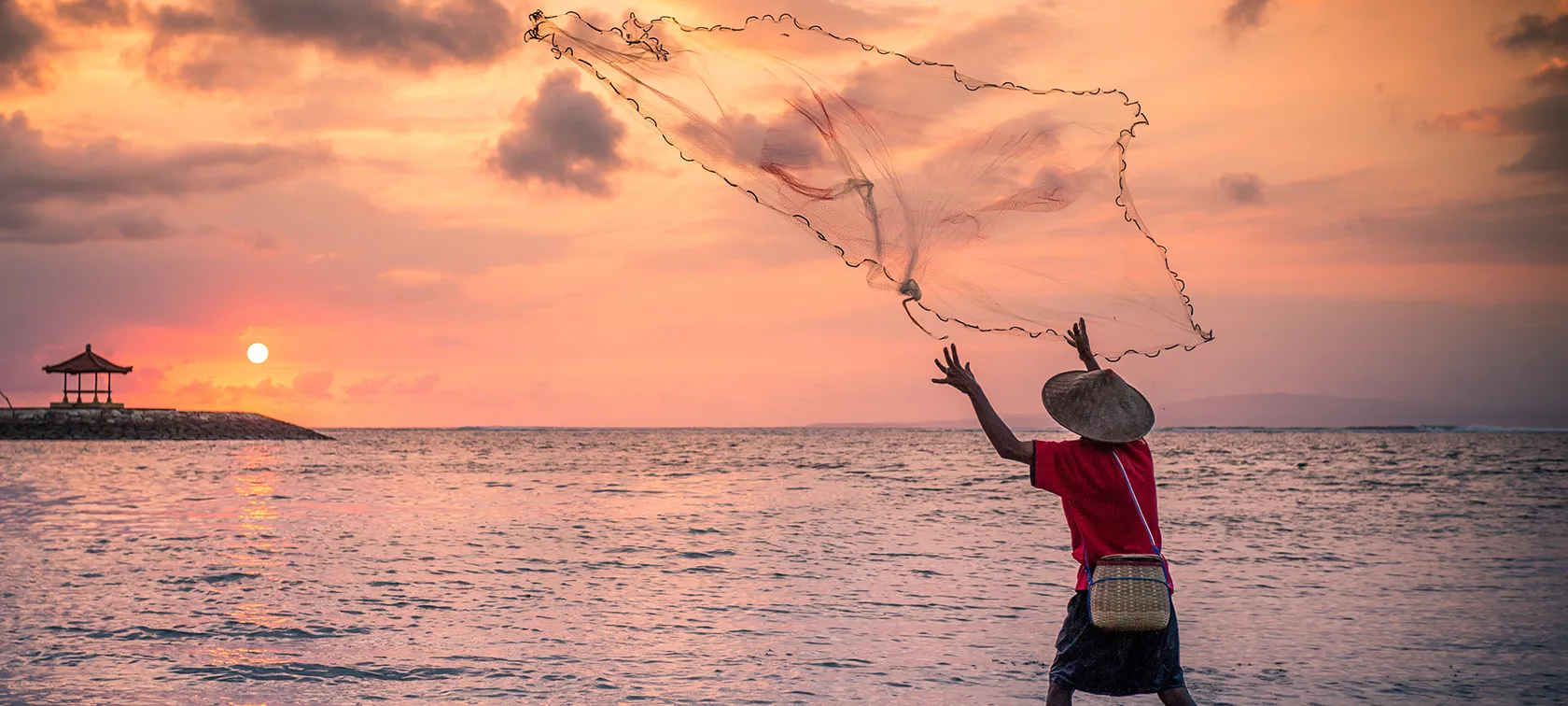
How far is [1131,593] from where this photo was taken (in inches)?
199

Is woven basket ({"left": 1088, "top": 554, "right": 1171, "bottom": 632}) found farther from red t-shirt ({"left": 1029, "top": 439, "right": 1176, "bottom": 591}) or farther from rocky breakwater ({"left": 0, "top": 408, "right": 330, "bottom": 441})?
rocky breakwater ({"left": 0, "top": 408, "right": 330, "bottom": 441})

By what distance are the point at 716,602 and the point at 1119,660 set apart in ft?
23.7

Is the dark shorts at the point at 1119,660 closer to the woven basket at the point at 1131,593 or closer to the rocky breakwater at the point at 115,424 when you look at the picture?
the woven basket at the point at 1131,593

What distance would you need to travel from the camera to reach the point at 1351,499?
3083 cm

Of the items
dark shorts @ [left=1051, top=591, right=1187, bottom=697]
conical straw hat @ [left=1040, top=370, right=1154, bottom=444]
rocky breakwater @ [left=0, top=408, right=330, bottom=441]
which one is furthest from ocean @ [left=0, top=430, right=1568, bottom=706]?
rocky breakwater @ [left=0, top=408, right=330, bottom=441]

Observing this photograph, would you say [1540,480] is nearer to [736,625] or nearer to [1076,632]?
[736,625]

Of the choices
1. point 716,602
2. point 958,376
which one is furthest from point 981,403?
point 716,602

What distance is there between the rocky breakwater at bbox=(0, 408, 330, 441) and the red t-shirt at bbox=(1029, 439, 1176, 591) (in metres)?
93.7

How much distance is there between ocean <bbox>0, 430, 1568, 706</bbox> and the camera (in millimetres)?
8352

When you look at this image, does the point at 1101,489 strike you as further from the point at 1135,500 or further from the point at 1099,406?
the point at 1099,406

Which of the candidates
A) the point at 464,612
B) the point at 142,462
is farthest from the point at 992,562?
the point at 142,462

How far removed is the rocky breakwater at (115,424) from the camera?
8288 centimetres

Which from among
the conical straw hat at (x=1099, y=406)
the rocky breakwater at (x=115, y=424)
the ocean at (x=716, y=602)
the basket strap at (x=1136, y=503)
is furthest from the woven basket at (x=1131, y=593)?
the rocky breakwater at (x=115, y=424)

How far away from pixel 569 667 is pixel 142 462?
160 feet
